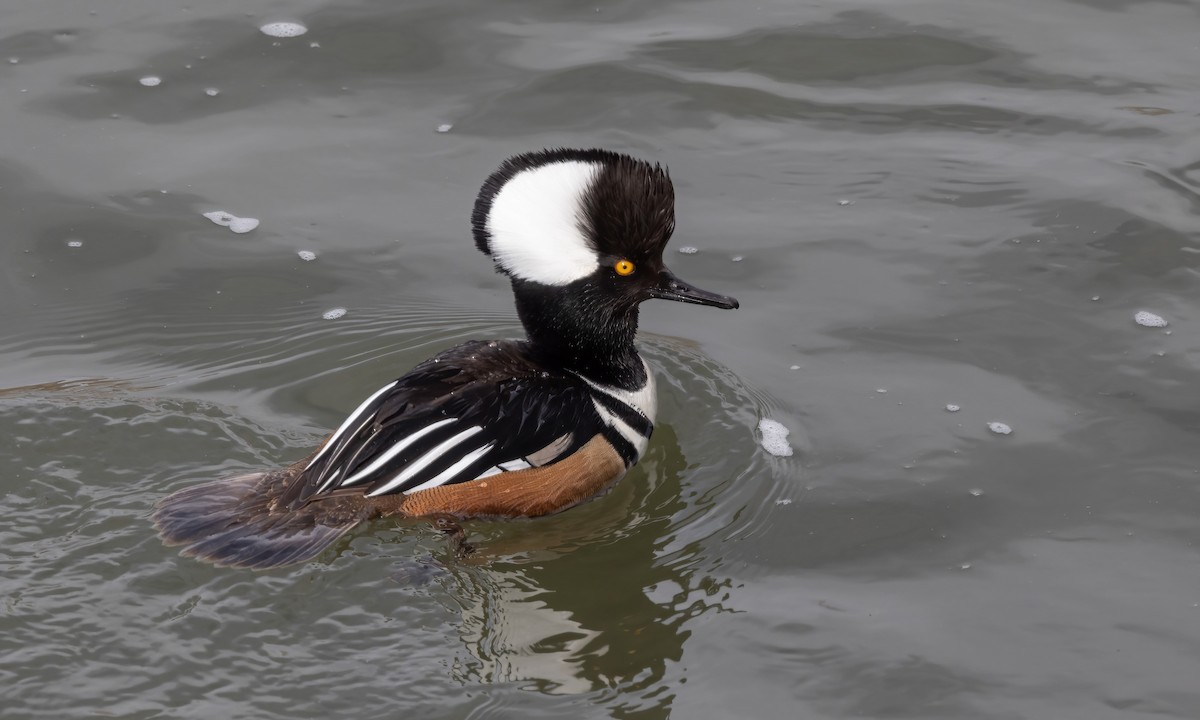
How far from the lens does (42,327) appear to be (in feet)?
22.1

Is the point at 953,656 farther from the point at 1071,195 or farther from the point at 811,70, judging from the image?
the point at 811,70

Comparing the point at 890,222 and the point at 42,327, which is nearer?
the point at 42,327

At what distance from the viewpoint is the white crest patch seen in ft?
17.3

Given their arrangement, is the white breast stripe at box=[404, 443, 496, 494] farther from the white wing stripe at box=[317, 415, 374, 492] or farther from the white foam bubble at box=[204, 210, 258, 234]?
the white foam bubble at box=[204, 210, 258, 234]

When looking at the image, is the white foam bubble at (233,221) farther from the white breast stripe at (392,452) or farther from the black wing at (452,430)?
the white breast stripe at (392,452)

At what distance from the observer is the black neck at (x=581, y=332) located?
18.3ft

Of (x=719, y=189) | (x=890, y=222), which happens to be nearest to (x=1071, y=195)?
(x=890, y=222)

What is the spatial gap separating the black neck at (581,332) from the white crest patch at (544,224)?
0.08 meters

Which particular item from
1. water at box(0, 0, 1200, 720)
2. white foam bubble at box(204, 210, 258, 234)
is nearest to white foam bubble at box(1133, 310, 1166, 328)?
water at box(0, 0, 1200, 720)

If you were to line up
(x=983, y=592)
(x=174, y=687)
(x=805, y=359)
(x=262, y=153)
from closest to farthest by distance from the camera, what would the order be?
(x=174, y=687) < (x=983, y=592) < (x=805, y=359) < (x=262, y=153)

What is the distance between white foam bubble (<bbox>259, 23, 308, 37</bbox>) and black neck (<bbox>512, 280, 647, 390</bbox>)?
4194 mm

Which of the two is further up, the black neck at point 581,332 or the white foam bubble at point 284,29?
the white foam bubble at point 284,29

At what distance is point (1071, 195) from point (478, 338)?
3.36 meters

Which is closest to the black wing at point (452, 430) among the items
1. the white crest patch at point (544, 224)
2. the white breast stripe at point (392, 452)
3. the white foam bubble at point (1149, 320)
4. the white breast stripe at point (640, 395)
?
the white breast stripe at point (392, 452)
